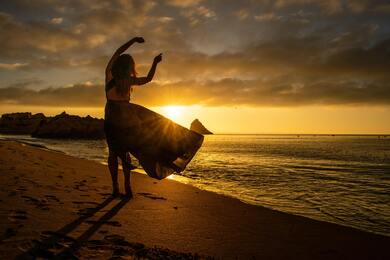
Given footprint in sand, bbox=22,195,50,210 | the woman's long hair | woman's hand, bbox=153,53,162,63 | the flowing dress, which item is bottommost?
footprint in sand, bbox=22,195,50,210

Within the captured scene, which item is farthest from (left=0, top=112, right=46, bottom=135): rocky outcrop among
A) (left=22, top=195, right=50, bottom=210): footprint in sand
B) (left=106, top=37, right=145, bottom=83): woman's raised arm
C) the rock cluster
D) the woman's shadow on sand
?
the woman's shadow on sand

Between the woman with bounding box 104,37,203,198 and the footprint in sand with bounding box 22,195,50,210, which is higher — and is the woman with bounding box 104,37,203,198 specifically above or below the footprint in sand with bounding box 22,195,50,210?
above

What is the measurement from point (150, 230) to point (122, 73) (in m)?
2.98

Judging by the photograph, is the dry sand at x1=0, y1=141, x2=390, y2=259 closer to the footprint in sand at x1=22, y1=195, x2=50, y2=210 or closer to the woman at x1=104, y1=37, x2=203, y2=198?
the footprint in sand at x1=22, y1=195, x2=50, y2=210

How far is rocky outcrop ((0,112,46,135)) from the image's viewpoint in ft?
401

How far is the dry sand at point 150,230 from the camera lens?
133 inches

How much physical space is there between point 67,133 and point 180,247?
302 ft

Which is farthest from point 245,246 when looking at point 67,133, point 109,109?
point 67,133

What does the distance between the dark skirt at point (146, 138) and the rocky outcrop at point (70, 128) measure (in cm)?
8886

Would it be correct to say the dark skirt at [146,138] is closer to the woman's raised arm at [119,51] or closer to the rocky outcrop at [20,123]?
the woman's raised arm at [119,51]

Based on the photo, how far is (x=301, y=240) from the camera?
4.79 m

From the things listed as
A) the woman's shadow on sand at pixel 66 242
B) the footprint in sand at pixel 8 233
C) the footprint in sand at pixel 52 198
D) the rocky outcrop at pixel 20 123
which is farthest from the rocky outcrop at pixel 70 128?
the footprint in sand at pixel 8 233

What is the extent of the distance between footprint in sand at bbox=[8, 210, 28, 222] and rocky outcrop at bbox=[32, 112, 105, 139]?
90189 millimetres

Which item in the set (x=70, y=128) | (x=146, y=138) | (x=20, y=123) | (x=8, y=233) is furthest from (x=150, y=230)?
(x=20, y=123)
